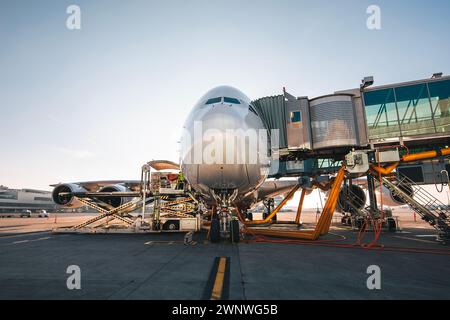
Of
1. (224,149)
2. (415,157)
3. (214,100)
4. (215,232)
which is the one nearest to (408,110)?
(415,157)

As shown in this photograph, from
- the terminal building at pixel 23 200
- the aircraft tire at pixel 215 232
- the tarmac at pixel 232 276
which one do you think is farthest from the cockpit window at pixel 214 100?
the terminal building at pixel 23 200

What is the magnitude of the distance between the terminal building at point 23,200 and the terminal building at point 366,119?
263 ft

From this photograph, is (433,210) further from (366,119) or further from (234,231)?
(234,231)

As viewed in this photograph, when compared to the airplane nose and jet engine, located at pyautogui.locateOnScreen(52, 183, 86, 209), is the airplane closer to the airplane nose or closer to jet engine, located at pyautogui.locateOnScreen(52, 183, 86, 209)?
the airplane nose

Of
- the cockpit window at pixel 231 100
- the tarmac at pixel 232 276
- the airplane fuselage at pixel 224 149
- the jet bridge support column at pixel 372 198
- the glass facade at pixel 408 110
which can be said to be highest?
the glass facade at pixel 408 110

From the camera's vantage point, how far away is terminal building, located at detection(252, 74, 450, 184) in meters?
13.5

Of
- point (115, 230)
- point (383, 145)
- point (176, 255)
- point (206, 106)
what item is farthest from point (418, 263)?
point (115, 230)

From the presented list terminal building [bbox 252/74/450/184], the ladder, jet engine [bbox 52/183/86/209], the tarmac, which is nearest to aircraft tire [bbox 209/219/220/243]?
the tarmac

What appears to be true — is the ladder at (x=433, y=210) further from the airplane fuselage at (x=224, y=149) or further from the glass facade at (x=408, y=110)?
the airplane fuselage at (x=224, y=149)

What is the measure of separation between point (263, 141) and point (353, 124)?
26.6ft

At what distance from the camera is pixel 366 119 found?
14.0 metres

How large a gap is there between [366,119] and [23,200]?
3521 inches

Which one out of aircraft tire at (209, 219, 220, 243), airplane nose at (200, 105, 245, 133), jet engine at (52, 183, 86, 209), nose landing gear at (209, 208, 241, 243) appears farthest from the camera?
jet engine at (52, 183, 86, 209)

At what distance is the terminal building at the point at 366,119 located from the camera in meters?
13.5
